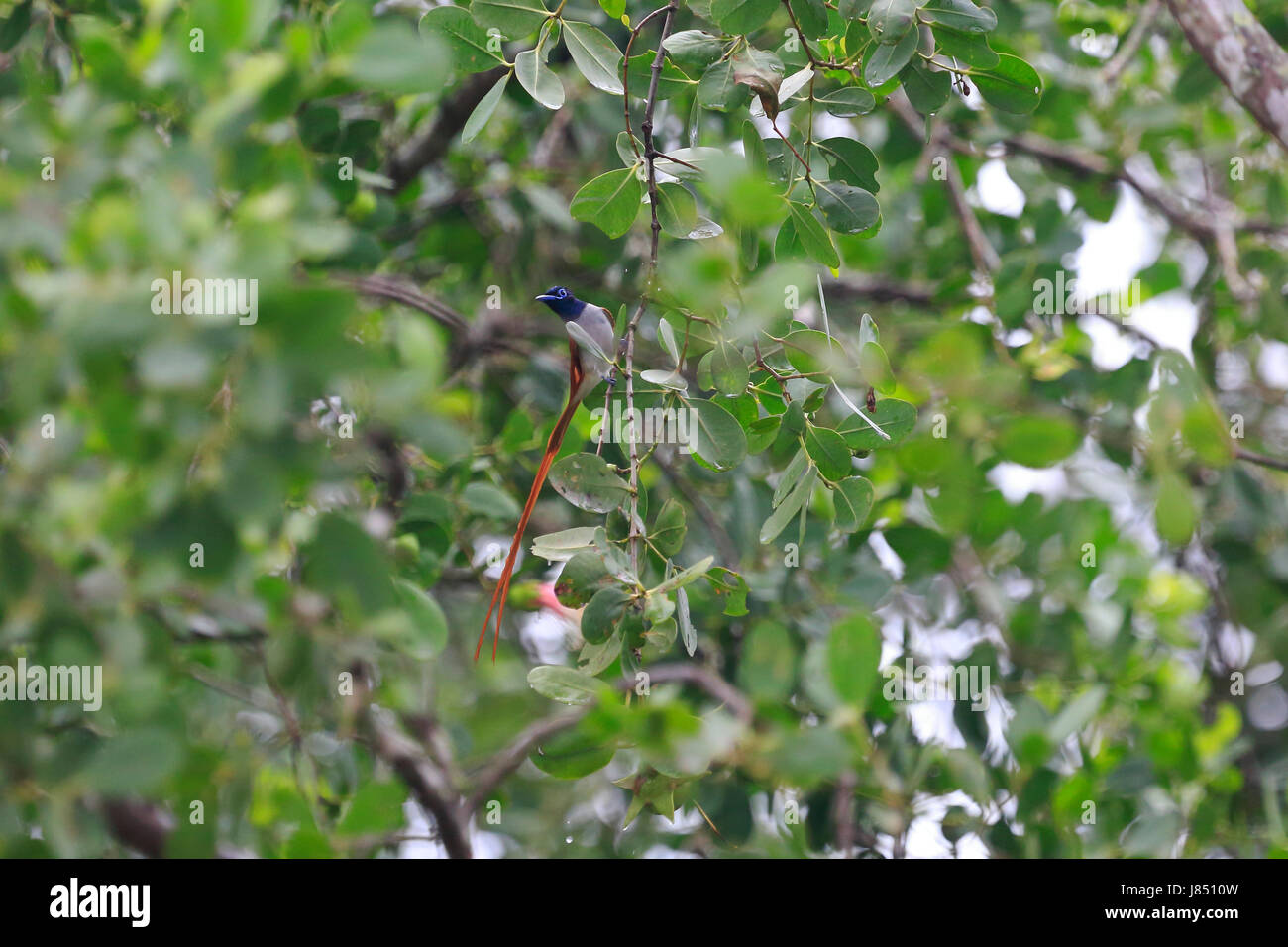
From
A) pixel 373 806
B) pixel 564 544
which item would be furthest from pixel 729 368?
pixel 373 806

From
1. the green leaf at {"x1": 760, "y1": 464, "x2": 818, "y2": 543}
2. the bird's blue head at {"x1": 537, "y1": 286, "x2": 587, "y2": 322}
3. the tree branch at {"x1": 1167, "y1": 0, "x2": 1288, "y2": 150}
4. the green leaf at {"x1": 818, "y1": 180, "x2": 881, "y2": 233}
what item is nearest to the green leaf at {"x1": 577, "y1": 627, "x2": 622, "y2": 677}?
the green leaf at {"x1": 760, "y1": 464, "x2": 818, "y2": 543}

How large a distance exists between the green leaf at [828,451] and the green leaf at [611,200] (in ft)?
1.29

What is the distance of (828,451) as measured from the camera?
130cm

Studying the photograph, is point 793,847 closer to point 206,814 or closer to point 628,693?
point 628,693

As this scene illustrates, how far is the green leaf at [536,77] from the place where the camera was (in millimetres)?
1357

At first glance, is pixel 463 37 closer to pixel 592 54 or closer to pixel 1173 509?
pixel 592 54

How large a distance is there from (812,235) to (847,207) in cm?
10

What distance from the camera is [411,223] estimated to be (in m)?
2.95

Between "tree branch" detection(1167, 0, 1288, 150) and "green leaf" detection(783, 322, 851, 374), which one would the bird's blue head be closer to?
"green leaf" detection(783, 322, 851, 374)

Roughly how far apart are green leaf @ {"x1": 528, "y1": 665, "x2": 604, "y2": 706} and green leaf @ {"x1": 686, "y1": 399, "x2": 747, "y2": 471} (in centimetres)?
33

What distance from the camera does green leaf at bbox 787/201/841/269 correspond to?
4.34ft

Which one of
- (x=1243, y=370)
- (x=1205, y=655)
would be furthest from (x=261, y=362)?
(x=1243, y=370)
